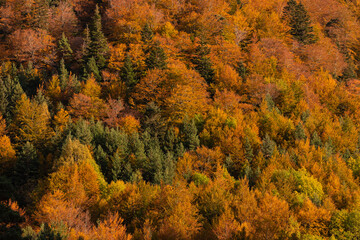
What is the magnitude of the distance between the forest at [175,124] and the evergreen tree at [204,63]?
0.27 meters

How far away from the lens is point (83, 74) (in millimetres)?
Result: 62656

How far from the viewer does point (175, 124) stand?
58281 millimetres

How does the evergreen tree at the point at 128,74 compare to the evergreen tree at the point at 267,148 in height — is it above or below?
Result: above

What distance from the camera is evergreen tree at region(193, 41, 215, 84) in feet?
221

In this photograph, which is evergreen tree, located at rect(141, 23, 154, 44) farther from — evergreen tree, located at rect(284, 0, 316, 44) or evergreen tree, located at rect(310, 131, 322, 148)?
evergreen tree, located at rect(284, 0, 316, 44)

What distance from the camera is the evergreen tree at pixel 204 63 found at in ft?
221

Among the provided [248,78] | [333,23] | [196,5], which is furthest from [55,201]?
[333,23]

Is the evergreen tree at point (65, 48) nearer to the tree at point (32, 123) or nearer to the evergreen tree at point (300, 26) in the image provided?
the tree at point (32, 123)

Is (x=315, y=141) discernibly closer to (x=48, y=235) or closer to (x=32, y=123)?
(x=48, y=235)

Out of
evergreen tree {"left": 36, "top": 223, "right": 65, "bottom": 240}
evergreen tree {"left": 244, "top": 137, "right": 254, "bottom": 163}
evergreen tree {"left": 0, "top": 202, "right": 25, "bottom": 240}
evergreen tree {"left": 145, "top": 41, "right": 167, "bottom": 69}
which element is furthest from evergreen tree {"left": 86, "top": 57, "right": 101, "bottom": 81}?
evergreen tree {"left": 36, "top": 223, "right": 65, "bottom": 240}

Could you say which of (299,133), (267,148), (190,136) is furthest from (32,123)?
(299,133)

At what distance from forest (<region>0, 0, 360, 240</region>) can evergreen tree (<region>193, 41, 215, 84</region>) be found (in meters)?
0.27

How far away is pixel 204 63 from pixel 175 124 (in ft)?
55.2

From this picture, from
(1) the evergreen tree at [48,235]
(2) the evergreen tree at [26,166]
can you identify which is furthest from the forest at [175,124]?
(1) the evergreen tree at [48,235]
